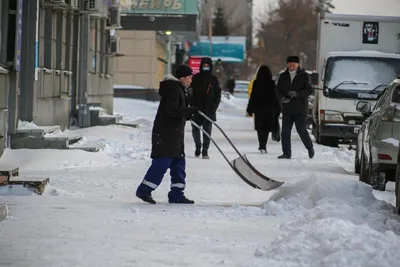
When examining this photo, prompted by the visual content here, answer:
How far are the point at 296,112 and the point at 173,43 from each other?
50.4 m

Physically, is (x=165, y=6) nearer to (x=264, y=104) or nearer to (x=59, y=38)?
(x=59, y=38)

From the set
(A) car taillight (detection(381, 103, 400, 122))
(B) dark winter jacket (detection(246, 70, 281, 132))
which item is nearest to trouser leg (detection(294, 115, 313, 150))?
(B) dark winter jacket (detection(246, 70, 281, 132))

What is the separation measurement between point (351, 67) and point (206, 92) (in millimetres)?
5749

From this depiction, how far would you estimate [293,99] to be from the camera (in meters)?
19.6

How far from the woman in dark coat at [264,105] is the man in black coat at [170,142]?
31.6 ft

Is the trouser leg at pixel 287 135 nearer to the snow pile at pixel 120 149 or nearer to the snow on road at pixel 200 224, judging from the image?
the snow pile at pixel 120 149

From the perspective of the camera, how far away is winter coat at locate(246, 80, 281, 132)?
21.6 m

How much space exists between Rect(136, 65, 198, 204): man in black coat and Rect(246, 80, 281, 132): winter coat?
31.9 ft

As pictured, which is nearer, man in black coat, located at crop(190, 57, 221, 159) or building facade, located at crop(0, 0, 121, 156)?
building facade, located at crop(0, 0, 121, 156)

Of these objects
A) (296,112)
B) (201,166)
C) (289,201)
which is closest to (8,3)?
(201,166)

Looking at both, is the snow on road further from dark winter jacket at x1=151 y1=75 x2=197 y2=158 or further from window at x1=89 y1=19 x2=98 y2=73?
window at x1=89 y1=19 x2=98 y2=73

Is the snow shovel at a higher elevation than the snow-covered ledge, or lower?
lower

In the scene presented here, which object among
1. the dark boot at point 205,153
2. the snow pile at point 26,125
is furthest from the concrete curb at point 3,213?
the dark boot at point 205,153

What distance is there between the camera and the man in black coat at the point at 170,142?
1160 cm
